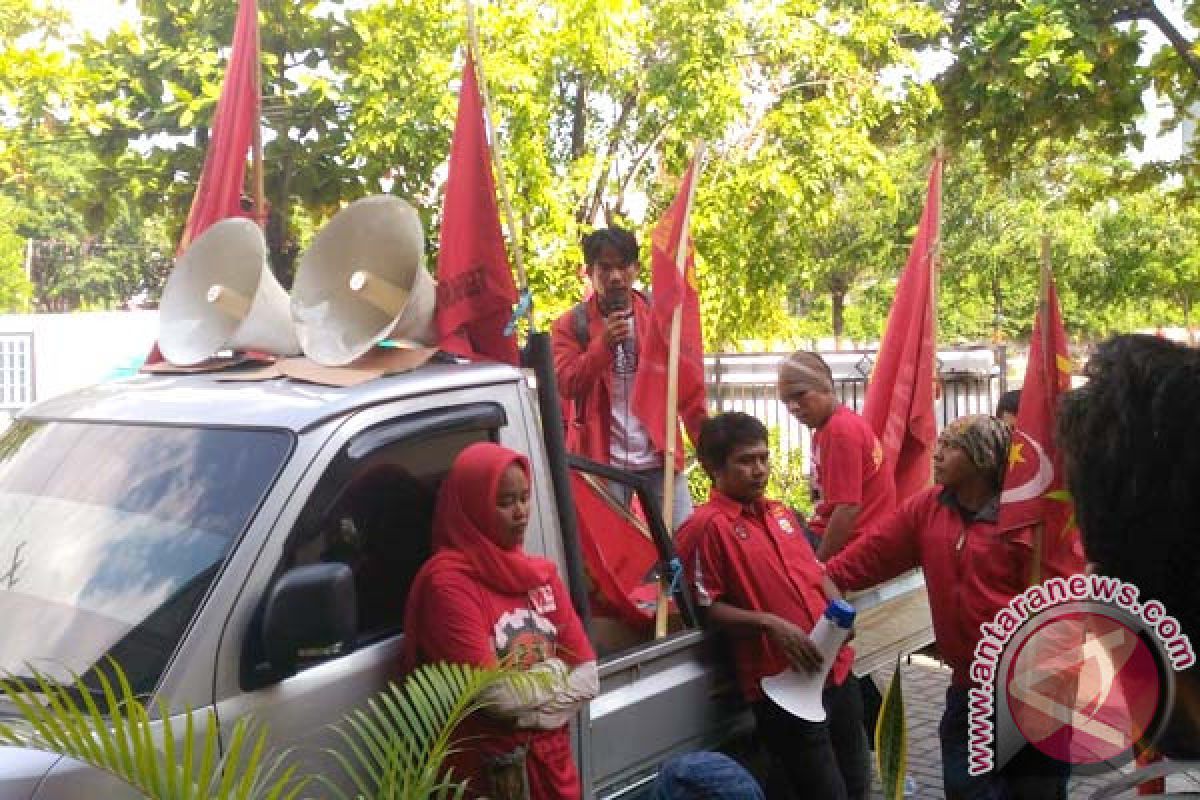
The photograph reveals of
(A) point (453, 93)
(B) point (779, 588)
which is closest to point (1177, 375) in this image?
(B) point (779, 588)

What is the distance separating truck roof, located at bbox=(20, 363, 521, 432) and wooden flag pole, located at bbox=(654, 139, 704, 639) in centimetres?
101

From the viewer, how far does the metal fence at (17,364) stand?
1822 cm

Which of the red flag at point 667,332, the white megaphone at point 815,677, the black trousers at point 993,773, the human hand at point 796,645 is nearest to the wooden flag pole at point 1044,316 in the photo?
the black trousers at point 993,773

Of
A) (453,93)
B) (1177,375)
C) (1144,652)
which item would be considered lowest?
(1144,652)

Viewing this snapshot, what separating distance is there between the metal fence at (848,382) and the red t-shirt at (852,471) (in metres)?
6.79

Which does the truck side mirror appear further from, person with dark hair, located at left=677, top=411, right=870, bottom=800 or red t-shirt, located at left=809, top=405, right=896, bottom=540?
red t-shirt, located at left=809, top=405, right=896, bottom=540

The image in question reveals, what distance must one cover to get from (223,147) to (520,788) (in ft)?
8.63

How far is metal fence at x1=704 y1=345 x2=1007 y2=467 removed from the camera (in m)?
13.3

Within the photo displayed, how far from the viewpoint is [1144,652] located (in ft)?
5.83

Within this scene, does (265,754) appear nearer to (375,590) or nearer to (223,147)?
(375,590)

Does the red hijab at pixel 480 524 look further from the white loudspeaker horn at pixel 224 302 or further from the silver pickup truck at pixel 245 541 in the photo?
the white loudspeaker horn at pixel 224 302

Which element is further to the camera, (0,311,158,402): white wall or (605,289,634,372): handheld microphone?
(0,311,158,402): white wall

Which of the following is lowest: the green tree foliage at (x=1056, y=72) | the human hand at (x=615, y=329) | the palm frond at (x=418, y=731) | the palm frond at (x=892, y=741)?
the palm frond at (x=892, y=741)

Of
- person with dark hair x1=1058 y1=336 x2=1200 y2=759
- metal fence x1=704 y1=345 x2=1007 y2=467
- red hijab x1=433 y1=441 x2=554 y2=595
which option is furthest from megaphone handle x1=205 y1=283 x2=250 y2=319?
metal fence x1=704 y1=345 x2=1007 y2=467
